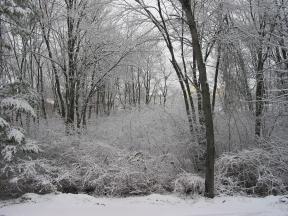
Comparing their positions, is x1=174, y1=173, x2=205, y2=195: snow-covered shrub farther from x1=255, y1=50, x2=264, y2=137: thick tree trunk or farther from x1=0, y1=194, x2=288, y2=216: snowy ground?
x1=255, y1=50, x2=264, y2=137: thick tree trunk

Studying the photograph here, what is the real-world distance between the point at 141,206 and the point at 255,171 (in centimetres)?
361

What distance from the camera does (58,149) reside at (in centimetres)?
1105

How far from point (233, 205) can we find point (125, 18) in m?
6.83

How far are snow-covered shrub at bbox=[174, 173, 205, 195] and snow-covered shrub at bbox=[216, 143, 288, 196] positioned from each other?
1.61 feet

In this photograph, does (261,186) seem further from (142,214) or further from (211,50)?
(211,50)

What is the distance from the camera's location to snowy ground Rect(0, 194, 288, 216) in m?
6.57

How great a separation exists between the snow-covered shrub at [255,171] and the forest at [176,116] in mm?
28

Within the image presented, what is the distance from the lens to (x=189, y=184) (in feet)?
27.8

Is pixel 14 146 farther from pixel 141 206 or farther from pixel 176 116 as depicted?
pixel 176 116

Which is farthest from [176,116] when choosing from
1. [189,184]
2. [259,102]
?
[189,184]

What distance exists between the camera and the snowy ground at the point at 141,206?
21.5 ft

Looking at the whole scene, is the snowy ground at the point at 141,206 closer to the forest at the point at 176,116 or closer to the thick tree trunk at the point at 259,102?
the forest at the point at 176,116

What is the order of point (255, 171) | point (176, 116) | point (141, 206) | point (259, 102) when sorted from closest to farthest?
point (141, 206)
point (255, 171)
point (259, 102)
point (176, 116)

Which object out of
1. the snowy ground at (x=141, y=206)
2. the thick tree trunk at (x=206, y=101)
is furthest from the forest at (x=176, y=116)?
the snowy ground at (x=141, y=206)
